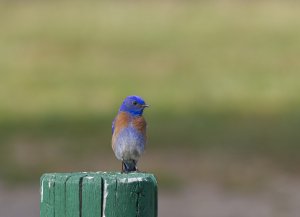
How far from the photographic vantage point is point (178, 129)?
17594 millimetres

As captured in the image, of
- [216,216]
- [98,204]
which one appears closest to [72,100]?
[216,216]

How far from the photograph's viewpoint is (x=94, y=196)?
456cm

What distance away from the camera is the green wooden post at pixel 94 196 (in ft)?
15.0

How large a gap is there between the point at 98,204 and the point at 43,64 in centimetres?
2011

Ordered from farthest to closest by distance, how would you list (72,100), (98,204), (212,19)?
(212,19)
(72,100)
(98,204)

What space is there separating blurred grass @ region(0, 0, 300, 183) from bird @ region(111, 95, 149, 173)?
836 centimetres

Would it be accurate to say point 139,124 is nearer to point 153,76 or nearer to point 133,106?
point 133,106

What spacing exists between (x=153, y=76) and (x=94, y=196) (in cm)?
1846

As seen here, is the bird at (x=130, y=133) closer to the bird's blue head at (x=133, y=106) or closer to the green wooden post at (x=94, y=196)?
Result: the bird's blue head at (x=133, y=106)

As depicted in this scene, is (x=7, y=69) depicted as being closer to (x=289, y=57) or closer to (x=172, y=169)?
(x=289, y=57)

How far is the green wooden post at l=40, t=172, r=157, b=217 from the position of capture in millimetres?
4566

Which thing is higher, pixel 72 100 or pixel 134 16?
pixel 134 16

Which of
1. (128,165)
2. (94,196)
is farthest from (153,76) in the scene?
(94,196)

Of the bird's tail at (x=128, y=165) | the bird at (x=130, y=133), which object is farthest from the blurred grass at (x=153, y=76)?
the bird's tail at (x=128, y=165)
